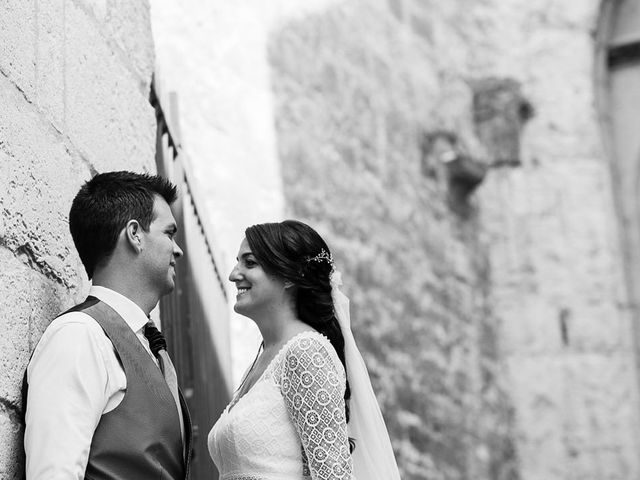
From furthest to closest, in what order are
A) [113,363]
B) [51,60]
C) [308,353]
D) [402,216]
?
1. [402,216]
2. [308,353]
3. [51,60]
4. [113,363]

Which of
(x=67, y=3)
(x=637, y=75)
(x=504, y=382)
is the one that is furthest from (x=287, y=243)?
(x=637, y=75)

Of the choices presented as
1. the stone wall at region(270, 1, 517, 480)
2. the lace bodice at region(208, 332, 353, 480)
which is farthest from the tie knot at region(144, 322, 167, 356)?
the stone wall at region(270, 1, 517, 480)

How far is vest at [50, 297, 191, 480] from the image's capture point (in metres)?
1.87

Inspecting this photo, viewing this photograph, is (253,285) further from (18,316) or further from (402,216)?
(402,216)

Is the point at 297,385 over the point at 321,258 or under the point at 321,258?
under

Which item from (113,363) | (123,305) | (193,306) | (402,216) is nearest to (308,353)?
(123,305)

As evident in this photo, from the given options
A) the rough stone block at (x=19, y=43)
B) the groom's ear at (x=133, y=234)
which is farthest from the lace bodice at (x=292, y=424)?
the rough stone block at (x=19, y=43)

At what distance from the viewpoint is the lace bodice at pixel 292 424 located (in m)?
2.50

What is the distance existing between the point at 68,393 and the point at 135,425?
15cm

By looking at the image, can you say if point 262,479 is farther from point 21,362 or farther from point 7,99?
point 7,99

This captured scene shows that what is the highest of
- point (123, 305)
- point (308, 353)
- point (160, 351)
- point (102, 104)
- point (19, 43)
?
point (19, 43)

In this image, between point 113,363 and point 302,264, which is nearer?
point 113,363

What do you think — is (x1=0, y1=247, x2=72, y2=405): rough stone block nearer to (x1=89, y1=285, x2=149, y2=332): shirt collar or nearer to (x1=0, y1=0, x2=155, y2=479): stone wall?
(x1=0, y1=0, x2=155, y2=479): stone wall

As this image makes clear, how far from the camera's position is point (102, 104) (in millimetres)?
2732
